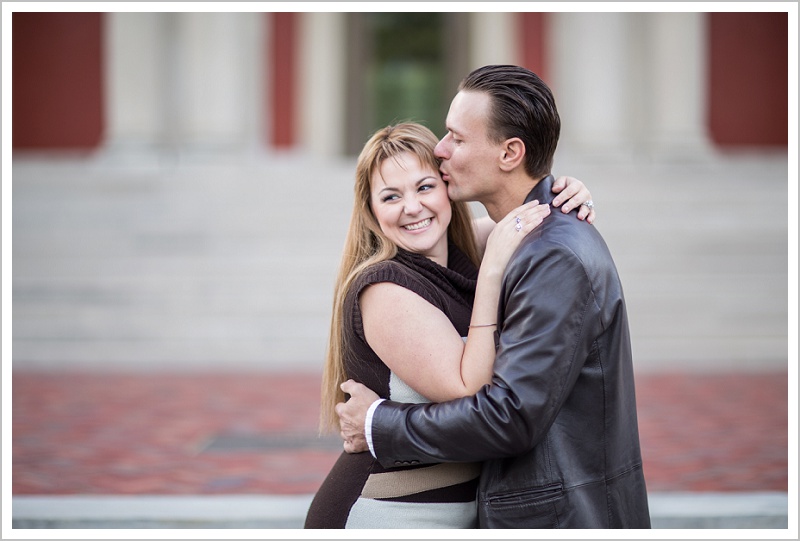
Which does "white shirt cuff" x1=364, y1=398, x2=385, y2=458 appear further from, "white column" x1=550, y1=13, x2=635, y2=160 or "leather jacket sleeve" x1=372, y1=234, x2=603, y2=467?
"white column" x1=550, y1=13, x2=635, y2=160

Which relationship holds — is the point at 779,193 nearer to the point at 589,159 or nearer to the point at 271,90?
the point at 589,159

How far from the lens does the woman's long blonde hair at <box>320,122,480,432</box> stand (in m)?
2.45

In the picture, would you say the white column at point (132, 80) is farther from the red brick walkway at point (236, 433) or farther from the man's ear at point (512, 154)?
the man's ear at point (512, 154)

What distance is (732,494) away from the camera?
4.74 metres

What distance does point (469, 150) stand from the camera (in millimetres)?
2332

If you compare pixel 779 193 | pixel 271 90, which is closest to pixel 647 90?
pixel 779 193

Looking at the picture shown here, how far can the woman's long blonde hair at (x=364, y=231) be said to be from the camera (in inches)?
96.5

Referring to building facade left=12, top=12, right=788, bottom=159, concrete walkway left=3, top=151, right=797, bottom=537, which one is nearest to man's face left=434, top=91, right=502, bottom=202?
concrete walkway left=3, top=151, right=797, bottom=537

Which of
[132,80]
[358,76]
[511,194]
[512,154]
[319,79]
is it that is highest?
[358,76]

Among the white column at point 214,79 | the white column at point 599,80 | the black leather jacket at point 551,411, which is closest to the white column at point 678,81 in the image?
the white column at point 599,80

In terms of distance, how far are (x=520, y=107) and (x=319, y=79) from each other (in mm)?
16126

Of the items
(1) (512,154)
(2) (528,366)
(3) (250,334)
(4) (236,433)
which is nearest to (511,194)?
(1) (512,154)

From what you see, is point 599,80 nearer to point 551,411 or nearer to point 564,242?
point 564,242

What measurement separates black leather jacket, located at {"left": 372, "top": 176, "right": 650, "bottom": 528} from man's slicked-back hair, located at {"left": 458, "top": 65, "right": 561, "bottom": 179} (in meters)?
0.20
